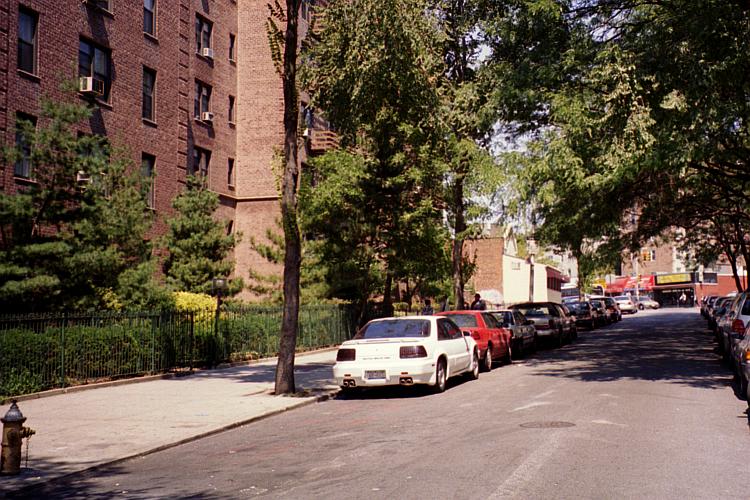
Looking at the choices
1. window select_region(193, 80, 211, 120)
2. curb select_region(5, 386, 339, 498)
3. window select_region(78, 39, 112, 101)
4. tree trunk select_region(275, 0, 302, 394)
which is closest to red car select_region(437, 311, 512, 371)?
curb select_region(5, 386, 339, 498)

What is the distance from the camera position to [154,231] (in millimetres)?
28094

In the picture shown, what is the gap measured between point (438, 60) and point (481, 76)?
3569mm

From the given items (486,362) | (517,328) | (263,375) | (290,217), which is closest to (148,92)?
(263,375)

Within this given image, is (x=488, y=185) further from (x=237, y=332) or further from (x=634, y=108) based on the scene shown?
(x=237, y=332)

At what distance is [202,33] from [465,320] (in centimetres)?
1996

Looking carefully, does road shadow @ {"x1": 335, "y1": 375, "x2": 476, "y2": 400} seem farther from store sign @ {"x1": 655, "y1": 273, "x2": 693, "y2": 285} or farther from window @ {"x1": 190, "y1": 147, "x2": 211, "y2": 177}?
store sign @ {"x1": 655, "y1": 273, "x2": 693, "y2": 285}

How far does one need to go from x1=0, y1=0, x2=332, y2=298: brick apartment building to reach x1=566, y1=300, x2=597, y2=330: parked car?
55.1ft

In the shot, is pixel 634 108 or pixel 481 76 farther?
pixel 481 76

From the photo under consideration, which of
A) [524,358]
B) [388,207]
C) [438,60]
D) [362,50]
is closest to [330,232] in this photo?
[388,207]

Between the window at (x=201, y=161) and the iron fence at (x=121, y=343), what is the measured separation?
1077 centimetres

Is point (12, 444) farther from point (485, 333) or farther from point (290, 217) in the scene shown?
point (485, 333)

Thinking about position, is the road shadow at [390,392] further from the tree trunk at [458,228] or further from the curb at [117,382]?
the tree trunk at [458,228]

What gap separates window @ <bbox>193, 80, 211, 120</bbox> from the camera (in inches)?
1291

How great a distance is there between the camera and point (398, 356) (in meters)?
14.7
